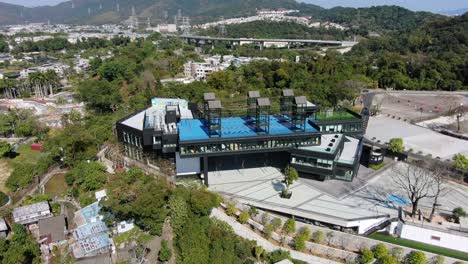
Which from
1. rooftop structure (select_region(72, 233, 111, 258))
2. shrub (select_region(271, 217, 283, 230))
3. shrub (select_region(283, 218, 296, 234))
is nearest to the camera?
shrub (select_region(283, 218, 296, 234))

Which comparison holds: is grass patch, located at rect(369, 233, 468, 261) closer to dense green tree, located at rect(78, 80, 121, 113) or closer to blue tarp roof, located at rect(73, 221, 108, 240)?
blue tarp roof, located at rect(73, 221, 108, 240)

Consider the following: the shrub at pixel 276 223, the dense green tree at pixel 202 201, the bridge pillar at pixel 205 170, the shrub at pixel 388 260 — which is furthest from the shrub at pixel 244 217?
the shrub at pixel 388 260

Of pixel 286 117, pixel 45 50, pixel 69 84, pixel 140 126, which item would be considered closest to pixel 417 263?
pixel 286 117

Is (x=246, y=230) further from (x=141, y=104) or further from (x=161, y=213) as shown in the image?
(x=141, y=104)

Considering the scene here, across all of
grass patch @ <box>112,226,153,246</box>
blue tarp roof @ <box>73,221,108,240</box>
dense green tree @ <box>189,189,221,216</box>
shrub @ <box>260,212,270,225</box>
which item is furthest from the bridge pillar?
blue tarp roof @ <box>73,221,108,240</box>

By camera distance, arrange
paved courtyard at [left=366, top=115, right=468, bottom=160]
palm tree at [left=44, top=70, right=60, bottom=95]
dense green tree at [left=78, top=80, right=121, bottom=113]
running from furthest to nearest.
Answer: palm tree at [left=44, top=70, right=60, bottom=95], dense green tree at [left=78, top=80, right=121, bottom=113], paved courtyard at [left=366, top=115, right=468, bottom=160]

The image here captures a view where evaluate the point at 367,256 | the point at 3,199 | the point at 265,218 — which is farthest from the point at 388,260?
the point at 3,199

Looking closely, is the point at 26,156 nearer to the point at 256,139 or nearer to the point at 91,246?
the point at 91,246
